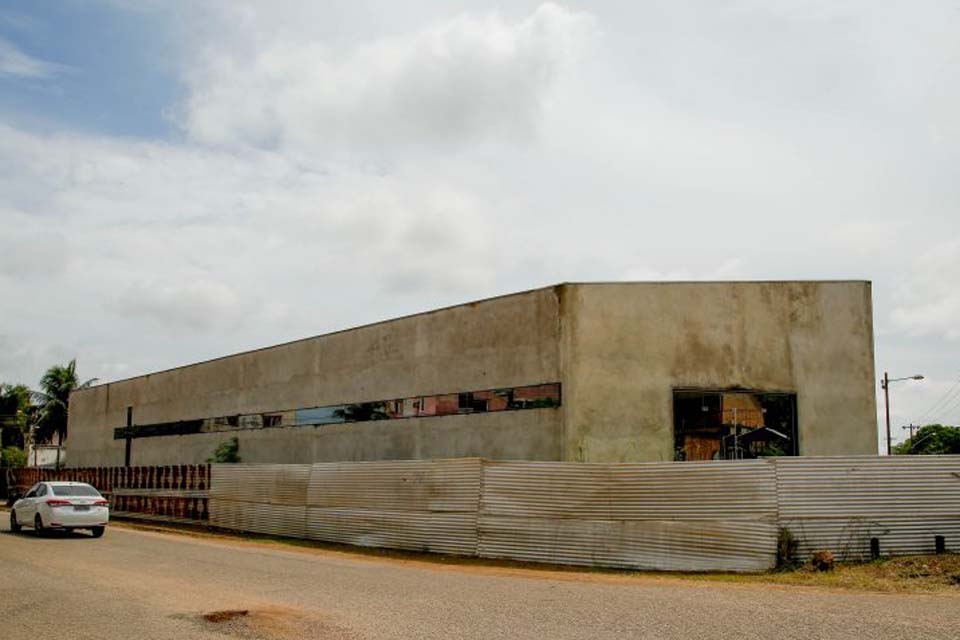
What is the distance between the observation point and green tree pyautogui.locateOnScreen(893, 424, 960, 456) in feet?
244

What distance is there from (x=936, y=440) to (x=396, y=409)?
62212mm

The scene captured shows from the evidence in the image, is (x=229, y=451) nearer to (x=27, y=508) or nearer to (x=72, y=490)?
(x=27, y=508)

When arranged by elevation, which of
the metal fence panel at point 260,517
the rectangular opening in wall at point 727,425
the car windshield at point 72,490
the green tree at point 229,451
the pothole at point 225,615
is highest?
the rectangular opening in wall at point 727,425

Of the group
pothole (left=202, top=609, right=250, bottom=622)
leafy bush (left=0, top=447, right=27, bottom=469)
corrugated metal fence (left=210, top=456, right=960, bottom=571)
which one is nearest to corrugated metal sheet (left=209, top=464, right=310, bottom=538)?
corrugated metal fence (left=210, top=456, right=960, bottom=571)

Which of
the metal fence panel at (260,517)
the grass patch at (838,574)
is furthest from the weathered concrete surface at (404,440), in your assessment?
the grass patch at (838,574)

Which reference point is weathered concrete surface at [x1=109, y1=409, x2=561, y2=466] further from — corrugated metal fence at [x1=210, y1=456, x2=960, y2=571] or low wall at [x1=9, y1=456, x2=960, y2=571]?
corrugated metal fence at [x1=210, y1=456, x2=960, y2=571]

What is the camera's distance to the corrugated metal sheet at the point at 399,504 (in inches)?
787

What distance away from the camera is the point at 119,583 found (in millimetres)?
14141

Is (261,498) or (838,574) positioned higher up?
(261,498)

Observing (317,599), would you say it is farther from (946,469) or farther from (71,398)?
(71,398)

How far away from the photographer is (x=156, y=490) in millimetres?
33656

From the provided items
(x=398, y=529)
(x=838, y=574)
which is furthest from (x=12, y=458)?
(x=838, y=574)

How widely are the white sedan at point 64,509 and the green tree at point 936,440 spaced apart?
64452mm

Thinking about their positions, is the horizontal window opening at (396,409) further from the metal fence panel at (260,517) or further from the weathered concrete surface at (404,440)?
the metal fence panel at (260,517)
